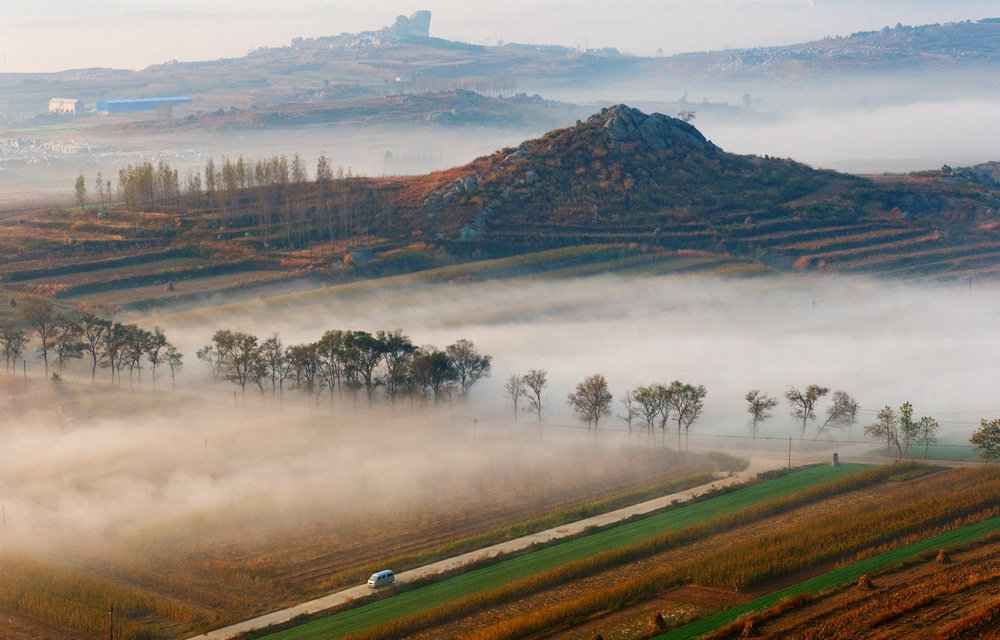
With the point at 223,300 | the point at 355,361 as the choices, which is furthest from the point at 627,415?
the point at 223,300

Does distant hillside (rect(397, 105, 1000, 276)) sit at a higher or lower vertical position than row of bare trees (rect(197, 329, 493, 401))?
higher

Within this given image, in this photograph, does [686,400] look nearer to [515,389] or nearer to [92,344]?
[515,389]

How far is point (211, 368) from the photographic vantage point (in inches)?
3014

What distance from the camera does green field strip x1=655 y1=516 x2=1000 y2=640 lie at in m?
38.6

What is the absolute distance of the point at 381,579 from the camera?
43938mm

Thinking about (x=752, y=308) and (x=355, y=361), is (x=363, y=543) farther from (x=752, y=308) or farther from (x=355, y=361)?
(x=752, y=308)

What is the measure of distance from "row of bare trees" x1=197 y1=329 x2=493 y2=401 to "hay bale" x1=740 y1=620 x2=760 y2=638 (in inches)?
1308

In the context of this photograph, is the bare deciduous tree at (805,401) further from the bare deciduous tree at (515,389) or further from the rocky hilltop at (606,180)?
the rocky hilltop at (606,180)

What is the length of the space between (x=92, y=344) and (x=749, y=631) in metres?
52.5

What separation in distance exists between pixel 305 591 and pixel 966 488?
31746 mm

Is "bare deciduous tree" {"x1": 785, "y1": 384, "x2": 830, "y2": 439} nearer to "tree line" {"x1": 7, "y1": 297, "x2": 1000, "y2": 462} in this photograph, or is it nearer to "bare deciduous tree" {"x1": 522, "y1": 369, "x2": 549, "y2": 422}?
"tree line" {"x1": 7, "y1": 297, "x2": 1000, "y2": 462}

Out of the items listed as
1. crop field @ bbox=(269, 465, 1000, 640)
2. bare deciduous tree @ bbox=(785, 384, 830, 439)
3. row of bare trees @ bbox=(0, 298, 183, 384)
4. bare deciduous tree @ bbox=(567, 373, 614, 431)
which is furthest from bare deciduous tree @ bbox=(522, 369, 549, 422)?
row of bare trees @ bbox=(0, 298, 183, 384)

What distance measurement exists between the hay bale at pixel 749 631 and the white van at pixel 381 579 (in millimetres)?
14378

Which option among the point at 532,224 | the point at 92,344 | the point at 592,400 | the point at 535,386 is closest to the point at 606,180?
the point at 532,224
